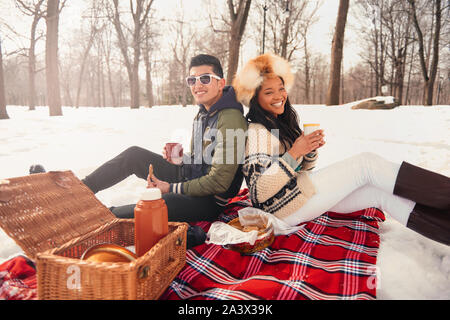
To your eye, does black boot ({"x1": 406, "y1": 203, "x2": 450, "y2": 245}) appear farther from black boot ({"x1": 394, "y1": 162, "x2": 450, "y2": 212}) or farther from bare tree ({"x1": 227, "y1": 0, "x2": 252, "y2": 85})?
bare tree ({"x1": 227, "y1": 0, "x2": 252, "y2": 85})

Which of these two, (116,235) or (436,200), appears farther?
(116,235)

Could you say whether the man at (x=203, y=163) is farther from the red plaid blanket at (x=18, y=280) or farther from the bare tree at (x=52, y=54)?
the bare tree at (x=52, y=54)

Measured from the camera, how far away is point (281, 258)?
1.76m

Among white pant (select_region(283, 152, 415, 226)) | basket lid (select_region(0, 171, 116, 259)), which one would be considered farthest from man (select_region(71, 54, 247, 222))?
white pant (select_region(283, 152, 415, 226))

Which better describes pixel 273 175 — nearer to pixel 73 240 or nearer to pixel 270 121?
pixel 270 121

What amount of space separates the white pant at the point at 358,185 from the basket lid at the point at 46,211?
142 cm

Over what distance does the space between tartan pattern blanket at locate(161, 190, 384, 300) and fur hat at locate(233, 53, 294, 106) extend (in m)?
1.15

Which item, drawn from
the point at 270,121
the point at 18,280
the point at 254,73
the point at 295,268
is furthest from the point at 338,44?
the point at 18,280

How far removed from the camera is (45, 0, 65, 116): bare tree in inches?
416

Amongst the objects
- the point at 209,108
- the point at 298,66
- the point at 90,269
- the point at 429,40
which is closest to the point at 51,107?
the point at 209,108

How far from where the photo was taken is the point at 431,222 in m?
1.61
